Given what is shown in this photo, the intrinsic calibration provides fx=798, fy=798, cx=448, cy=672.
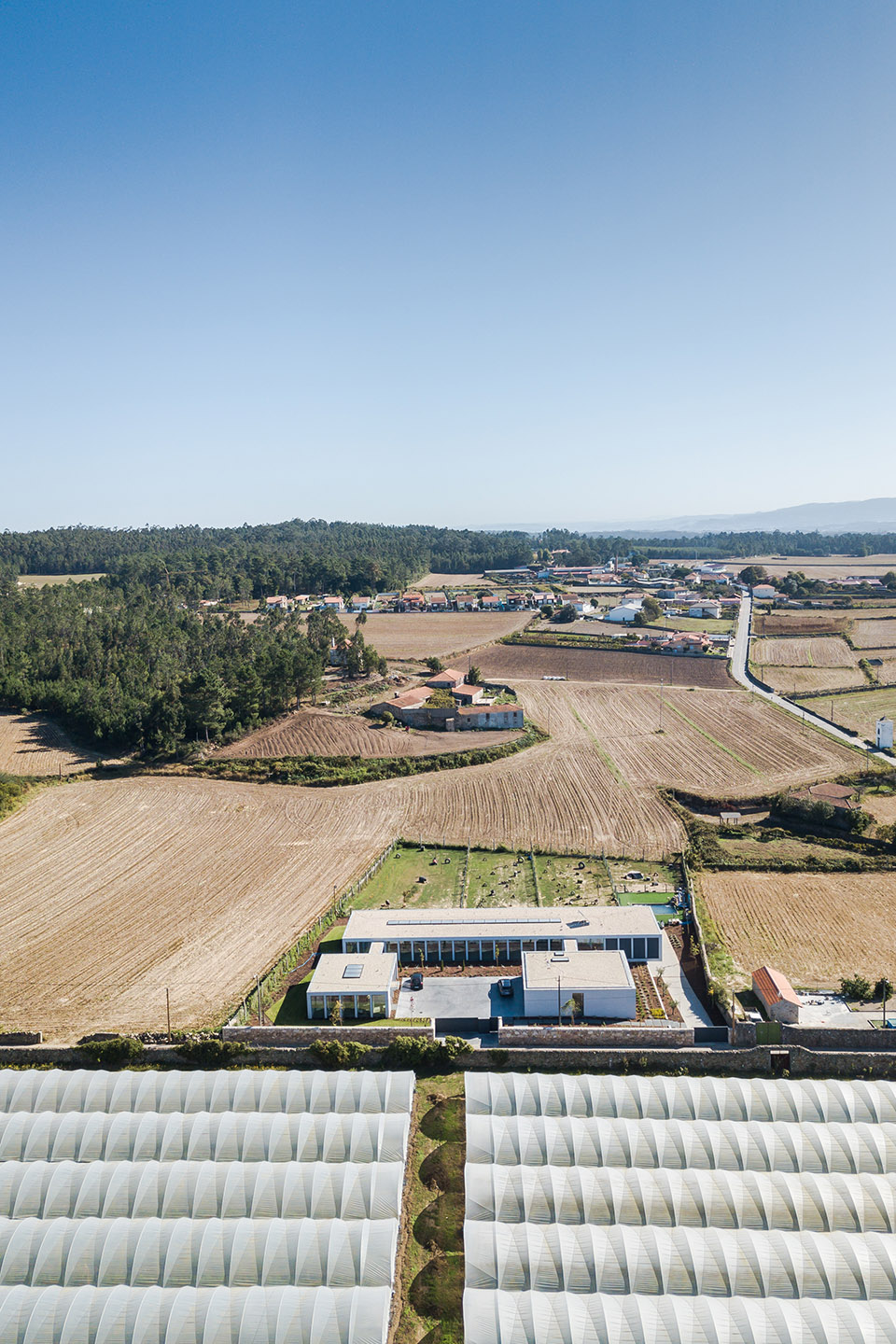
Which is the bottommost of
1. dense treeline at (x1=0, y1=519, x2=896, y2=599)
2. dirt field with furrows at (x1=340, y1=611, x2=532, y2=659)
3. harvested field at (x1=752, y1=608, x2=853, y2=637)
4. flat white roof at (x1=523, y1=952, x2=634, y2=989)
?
flat white roof at (x1=523, y1=952, x2=634, y2=989)

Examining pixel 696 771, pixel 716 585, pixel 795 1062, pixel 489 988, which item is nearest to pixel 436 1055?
pixel 489 988

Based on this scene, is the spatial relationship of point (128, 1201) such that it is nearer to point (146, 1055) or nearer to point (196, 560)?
point (146, 1055)

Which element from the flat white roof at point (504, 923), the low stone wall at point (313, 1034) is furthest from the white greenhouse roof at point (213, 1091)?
the flat white roof at point (504, 923)

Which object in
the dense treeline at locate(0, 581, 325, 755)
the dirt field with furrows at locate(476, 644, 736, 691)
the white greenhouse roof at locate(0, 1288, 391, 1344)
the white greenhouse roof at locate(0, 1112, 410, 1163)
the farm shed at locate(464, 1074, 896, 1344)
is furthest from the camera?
the dirt field with furrows at locate(476, 644, 736, 691)

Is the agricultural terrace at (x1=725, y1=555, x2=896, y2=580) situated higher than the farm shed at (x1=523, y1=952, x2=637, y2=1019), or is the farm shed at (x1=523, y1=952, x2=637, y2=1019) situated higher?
the agricultural terrace at (x1=725, y1=555, x2=896, y2=580)

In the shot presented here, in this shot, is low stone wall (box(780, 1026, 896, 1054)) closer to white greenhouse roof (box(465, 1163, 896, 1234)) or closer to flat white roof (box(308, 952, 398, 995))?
white greenhouse roof (box(465, 1163, 896, 1234))

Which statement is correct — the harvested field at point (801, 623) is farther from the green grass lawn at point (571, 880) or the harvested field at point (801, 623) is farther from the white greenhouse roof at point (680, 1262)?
the white greenhouse roof at point (680, 1262)

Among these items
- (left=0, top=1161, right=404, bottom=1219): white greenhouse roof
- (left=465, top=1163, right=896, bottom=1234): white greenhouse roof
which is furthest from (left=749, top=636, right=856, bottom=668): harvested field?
(left=0, top=1161, right=404, bottom=1219): white greenhouse roof
